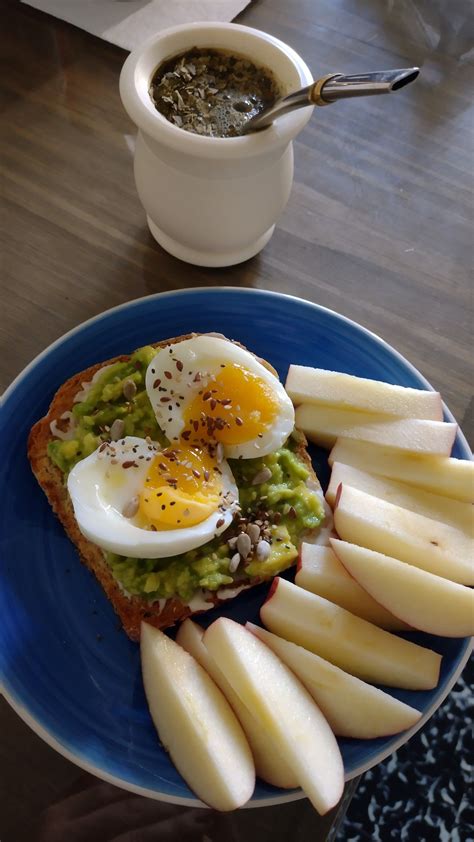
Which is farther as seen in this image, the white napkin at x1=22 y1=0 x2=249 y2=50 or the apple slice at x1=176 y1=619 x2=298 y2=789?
the white napkin at x1=22 y1=0 x2=249 y2=50

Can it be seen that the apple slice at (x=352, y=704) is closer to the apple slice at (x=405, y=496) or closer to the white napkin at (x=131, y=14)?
the apple slice at (x=405, y=496)

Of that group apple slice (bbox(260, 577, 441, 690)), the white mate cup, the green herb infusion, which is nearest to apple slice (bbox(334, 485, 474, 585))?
apple slice (bbox(260, 577, 441, 690))

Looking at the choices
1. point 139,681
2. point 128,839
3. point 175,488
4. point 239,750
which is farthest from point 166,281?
point 128,839

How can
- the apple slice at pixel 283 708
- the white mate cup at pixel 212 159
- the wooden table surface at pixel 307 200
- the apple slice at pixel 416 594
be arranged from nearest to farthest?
the apple slice at pixel 283 708 → the apple slice at pixel 416 594 → the white mate cup at pixel 212 159 → the wooden table surface at pixel 307 200

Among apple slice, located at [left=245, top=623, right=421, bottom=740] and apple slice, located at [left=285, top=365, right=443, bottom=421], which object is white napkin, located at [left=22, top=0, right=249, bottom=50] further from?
apple slice, located at [left=245, top=623, right=421, bottom=740]

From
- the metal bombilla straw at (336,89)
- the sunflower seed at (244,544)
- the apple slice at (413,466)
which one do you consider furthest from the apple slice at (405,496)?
the metal bombilla straw at (336,89)

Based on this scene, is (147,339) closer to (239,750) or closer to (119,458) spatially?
(119,458)

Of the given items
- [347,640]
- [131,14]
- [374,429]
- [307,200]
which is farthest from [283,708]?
[131,14]
